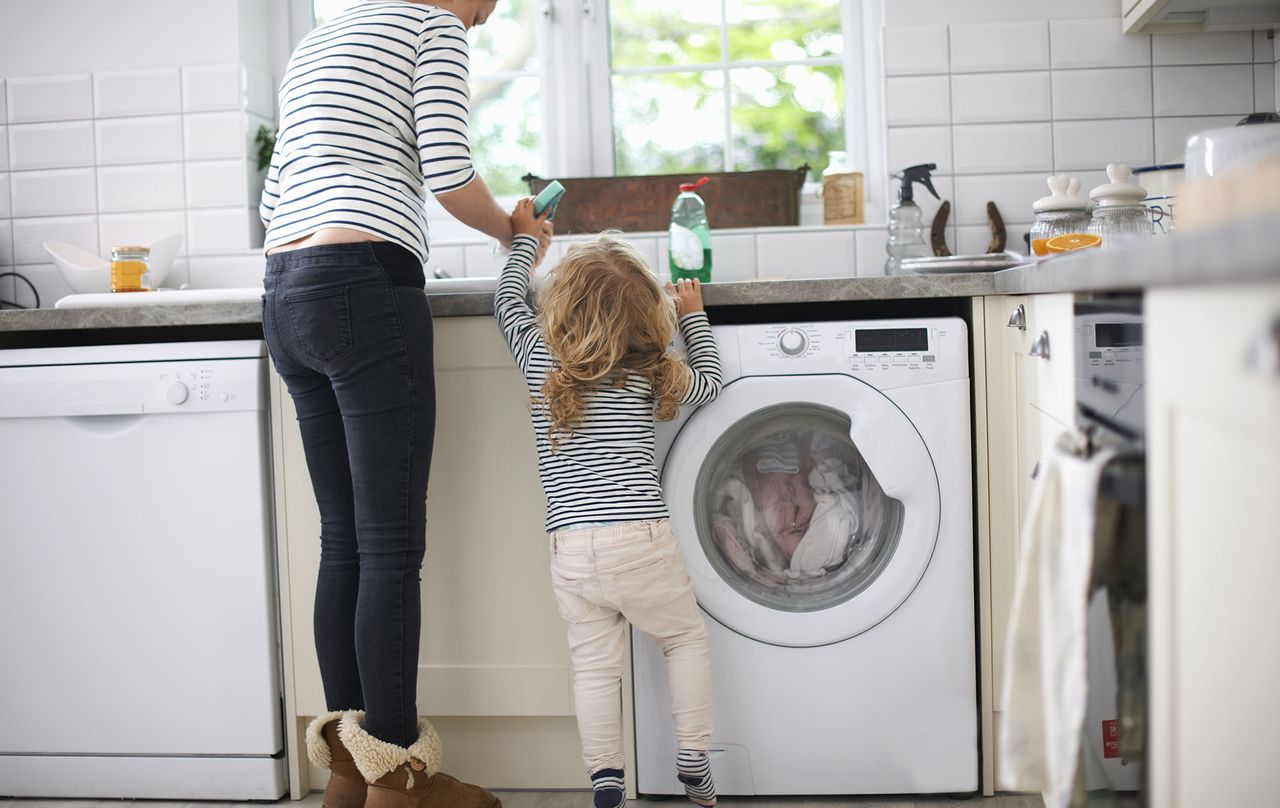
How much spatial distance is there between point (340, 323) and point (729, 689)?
83cm

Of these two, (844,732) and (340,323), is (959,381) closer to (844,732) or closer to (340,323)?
(844,732)

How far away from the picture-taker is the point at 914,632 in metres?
1.75

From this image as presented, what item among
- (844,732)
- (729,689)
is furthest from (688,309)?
(844,732)

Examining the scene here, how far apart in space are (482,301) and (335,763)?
29.5 inches

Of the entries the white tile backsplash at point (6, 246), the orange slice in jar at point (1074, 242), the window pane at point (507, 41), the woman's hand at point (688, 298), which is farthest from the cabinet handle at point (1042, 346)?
the white tile backsplash at point (6, 246)

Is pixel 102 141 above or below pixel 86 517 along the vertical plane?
above

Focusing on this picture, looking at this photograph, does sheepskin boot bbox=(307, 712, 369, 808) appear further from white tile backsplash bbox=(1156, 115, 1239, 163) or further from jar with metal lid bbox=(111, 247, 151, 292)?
white tile backsplash bbox=(1156, 115, 1239, 163)

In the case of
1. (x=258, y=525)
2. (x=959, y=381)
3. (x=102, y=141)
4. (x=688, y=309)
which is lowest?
(x=258, y=525)

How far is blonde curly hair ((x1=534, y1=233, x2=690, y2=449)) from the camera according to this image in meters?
1.59

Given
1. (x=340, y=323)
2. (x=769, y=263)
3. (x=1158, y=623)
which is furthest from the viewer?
(x=769, y=263)

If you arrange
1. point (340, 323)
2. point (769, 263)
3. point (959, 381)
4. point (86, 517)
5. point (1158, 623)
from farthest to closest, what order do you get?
point (769, 263) < point (86, 517) < point (959, 381) < point (340, 323) < point (1158, 623)

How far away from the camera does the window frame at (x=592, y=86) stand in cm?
259

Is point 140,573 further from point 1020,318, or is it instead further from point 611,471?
point 1020,318

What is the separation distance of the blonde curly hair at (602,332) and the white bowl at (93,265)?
3.94 feet
